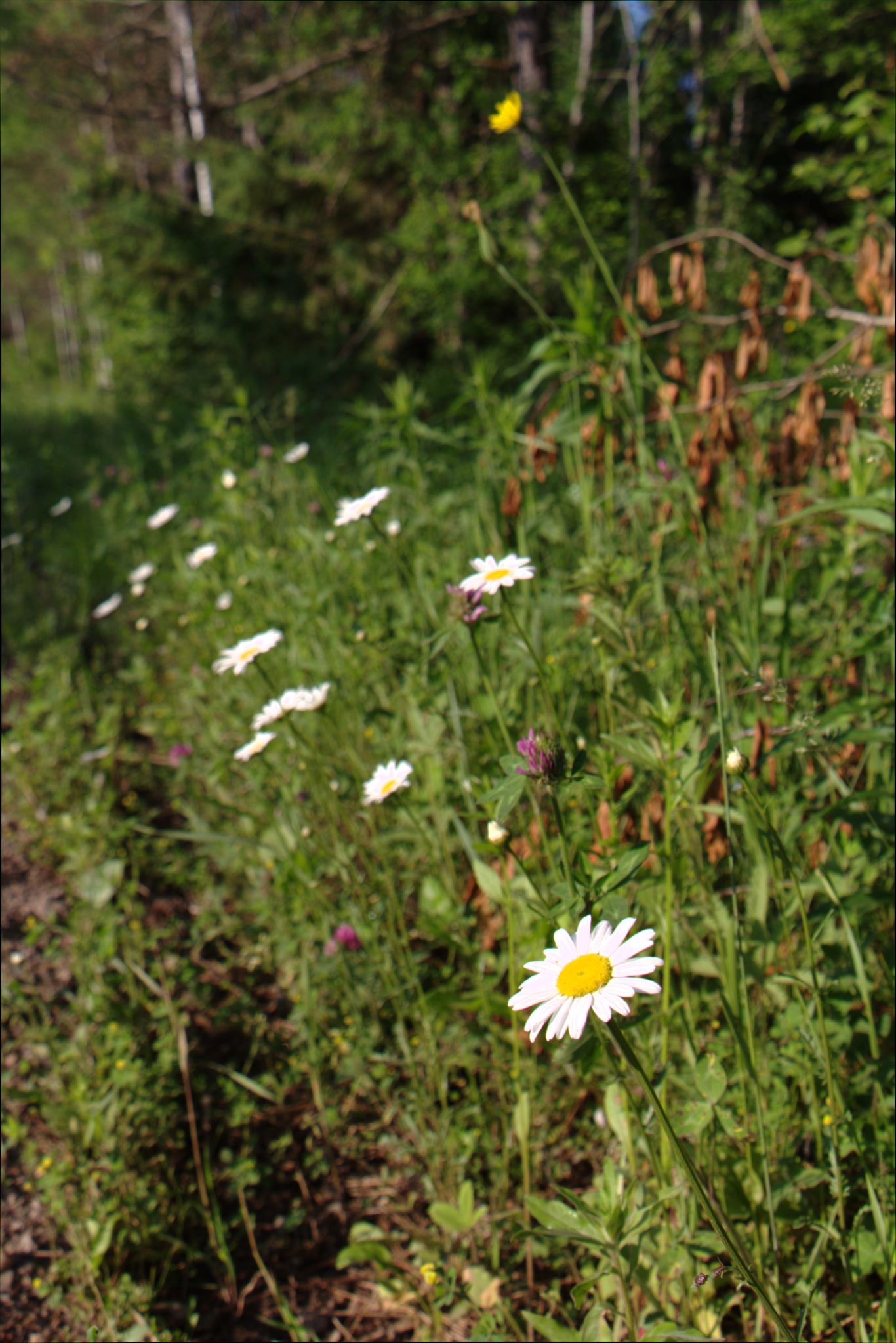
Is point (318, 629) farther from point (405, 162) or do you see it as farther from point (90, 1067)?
point (405, 162)

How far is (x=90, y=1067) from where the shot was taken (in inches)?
63.8

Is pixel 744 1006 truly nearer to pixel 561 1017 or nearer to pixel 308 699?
pixel 561 1017

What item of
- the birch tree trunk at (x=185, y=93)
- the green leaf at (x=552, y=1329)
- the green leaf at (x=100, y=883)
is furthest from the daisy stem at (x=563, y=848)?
the birch tree trunk at (x=185, y=93)

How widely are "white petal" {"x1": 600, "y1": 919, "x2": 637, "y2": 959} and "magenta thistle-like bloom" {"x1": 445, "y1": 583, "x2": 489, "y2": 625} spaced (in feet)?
1.76

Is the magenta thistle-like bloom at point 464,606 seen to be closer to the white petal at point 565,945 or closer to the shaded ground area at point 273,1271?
the white petal at point 565,945

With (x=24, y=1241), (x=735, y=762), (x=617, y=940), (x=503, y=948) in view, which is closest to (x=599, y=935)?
(x=617, y=940)

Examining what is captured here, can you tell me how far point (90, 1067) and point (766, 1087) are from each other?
Answer: 1.10m

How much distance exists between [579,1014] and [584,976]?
0.04m

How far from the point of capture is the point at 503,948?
1.66 metres

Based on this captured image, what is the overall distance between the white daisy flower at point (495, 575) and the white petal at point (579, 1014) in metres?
0.56

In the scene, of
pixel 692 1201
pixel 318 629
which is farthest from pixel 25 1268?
pixel 318 629

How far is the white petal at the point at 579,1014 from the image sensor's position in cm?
70

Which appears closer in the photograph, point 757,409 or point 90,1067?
point 90,1067

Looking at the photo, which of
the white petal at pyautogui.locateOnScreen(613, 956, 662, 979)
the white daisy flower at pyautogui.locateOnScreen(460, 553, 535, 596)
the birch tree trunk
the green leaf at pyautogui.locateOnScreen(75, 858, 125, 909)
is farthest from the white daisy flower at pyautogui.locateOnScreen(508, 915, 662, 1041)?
the birch tree trunk
